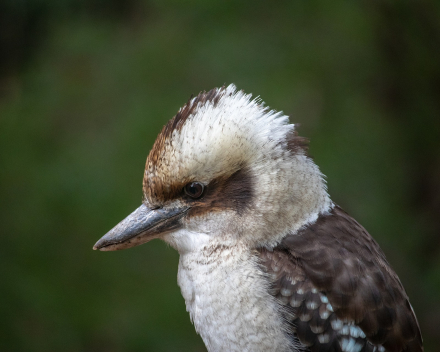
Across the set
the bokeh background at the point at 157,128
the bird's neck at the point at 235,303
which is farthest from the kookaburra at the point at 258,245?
the bokeh background at the point at 157,128

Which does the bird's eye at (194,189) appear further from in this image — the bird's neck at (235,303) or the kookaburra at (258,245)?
the bird's neck at (235,303)

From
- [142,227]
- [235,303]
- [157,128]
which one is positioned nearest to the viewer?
[235,303]

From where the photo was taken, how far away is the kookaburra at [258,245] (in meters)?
1.75

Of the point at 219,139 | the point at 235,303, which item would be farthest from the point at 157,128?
the point at 235,303

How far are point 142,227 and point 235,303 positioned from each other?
41cm

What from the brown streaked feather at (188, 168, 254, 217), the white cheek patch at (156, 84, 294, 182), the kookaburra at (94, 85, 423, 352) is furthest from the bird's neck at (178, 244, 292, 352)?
the white cheek patch at (156, 84, 294, 182)

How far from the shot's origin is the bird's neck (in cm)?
174

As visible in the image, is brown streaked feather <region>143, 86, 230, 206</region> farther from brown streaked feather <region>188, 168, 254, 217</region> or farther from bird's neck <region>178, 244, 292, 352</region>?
bird's neck <region>178, 244, 292, 352</region>

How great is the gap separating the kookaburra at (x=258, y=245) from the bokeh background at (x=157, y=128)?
1.71 meters

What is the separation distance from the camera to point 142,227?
1889 mm

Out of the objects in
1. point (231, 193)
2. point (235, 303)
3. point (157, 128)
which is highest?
point (157, 128)

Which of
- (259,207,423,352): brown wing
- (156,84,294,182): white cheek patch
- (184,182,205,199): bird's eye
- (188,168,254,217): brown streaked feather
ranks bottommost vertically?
(259,207,423,352): brown wing

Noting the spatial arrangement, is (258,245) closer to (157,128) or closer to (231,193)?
(231,193)

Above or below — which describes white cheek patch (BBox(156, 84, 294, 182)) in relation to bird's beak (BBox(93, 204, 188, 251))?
above
